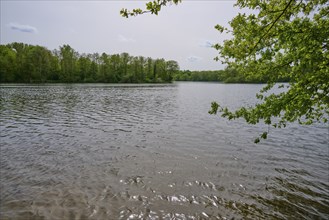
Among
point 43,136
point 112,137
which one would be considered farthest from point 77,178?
point 43,136

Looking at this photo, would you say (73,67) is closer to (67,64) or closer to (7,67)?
(67,64)

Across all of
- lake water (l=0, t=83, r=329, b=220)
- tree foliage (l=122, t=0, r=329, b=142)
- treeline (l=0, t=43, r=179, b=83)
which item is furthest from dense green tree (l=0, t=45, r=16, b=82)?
tree foliage (l=122, t=0, r=329, b=142)

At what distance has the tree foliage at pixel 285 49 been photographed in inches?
236

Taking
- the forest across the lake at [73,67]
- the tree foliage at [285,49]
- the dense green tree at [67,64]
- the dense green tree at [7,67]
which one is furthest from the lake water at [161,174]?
the dense green tree at [67,64]

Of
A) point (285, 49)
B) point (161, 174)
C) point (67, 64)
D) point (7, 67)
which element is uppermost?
point (67, 64)

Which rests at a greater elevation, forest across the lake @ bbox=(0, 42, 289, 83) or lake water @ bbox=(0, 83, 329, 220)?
forest across the lake @ bbox=(0, 42, 289, 83)

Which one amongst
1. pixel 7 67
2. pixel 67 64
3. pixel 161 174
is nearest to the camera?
pixel 161 174

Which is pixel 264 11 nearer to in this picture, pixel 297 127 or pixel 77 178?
pixel 77 178

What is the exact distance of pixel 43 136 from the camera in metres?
16.0

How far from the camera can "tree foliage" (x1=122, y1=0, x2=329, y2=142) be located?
5.99 metres

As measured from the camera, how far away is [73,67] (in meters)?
117

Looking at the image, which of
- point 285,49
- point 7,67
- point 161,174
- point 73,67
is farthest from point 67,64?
point 285,49

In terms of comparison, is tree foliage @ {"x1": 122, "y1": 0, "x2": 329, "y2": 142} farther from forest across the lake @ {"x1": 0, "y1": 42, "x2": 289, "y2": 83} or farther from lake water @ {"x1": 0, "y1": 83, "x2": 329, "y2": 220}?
forest across the lake @ {"x1": 0, "y1": 42, "x2": 289, "y2": 83}

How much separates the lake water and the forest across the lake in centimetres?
6578
